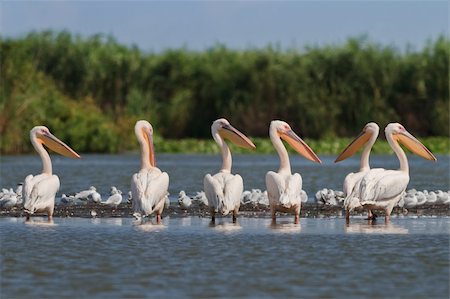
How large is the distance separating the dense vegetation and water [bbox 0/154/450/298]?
2499 cm

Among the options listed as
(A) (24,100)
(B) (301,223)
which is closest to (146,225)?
(B) (301,223)

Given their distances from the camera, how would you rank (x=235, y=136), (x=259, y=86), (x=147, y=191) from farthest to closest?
(x=259, y=86)
(x=235, y=136)
(x=147, y=191)

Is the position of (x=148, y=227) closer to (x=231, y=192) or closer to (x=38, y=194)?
(x=231, y=192)

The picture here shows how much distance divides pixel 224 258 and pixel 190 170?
15.9 m

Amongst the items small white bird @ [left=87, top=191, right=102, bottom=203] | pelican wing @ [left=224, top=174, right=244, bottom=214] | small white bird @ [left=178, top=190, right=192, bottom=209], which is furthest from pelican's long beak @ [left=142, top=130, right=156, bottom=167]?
small white bird @ [left=87, top=191, right=102, bottom=203]

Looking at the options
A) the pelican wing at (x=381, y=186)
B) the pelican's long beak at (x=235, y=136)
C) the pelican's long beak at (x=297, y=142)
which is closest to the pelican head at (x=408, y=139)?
the pelican's long beak at (x=297, y=142)

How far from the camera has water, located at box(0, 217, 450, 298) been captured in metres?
7.89

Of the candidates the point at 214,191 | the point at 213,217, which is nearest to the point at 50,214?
the point at 213,217

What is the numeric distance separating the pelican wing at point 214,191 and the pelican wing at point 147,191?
1.46 feet

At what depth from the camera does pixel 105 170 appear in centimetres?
2523

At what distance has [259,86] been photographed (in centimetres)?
3934

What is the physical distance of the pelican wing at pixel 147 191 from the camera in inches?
477

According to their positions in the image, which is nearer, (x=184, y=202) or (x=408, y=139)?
(x=408, y=139)

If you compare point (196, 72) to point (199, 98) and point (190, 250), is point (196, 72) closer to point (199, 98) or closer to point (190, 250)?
point (199, 98)
